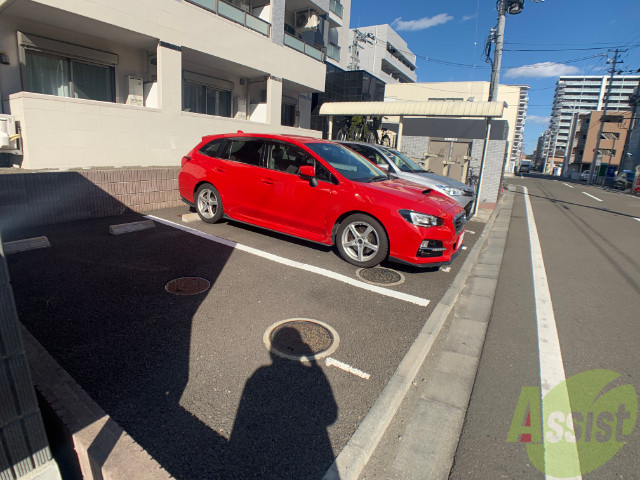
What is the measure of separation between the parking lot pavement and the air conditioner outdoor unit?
14.9 m

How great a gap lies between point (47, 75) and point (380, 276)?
964cm

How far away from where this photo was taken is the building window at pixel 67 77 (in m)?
8.84

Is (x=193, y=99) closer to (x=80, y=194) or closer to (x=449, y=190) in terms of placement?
(x=80, y=194)

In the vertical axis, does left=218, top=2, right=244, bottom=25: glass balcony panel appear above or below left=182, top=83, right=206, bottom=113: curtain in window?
above

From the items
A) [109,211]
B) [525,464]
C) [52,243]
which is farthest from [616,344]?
[109,211]

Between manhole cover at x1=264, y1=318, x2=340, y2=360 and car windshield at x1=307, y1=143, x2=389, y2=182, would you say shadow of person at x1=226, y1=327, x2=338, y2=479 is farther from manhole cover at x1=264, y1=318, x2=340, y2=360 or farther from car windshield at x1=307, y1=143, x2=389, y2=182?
car windshield at x1=307, y1=143, x2=389, y2=182

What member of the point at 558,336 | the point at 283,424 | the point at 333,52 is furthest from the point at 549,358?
the point at 333,52

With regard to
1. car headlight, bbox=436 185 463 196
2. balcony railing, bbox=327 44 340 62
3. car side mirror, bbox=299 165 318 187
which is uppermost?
balcony railing, bbox=327 44 340 62

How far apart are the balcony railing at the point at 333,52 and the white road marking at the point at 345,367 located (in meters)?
21.6

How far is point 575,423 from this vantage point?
2.69m

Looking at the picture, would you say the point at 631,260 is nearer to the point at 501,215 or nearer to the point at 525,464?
the point at 501,215

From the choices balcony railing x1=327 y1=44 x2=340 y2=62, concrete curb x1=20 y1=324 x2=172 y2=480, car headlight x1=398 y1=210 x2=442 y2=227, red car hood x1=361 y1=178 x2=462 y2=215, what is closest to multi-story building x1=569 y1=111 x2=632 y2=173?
balcony railing x1=327 y1=44 x2=340 y2=62

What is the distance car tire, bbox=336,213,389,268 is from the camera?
16.5ft

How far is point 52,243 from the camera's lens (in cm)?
521
